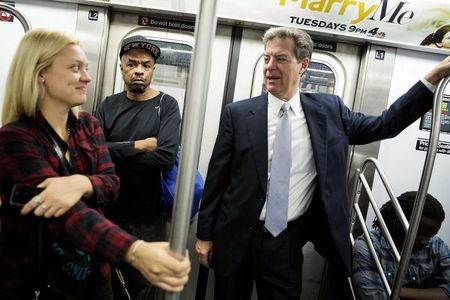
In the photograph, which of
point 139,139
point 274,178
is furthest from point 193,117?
point 139,139

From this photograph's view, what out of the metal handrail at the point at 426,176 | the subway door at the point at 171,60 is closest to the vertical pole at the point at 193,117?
the metal handrail at the point at 426,176

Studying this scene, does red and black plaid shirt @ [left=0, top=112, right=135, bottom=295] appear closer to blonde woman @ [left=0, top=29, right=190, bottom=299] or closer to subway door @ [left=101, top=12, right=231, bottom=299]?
blonde woman @ [left=0, top=29, right=190, bottom=299]

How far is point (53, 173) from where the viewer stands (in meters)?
1.26

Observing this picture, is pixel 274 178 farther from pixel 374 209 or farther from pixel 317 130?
pixel 374 209

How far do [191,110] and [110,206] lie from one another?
2.03 metres

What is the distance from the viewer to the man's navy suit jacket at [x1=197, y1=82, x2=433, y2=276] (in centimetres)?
212

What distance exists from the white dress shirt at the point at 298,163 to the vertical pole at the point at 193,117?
1.36 m

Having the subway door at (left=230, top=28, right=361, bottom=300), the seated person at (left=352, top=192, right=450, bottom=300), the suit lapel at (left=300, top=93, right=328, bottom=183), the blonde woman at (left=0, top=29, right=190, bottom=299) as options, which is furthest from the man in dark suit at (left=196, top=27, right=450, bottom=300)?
the subway door at (left=230, top=28, right=361, bottom=300)

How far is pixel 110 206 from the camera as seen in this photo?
8.62 feet

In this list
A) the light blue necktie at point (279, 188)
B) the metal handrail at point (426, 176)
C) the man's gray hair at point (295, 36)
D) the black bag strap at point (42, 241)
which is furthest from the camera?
the man's gray hair at point (295, 36)

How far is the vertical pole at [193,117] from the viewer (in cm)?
79

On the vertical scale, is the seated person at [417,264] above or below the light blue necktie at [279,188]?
below

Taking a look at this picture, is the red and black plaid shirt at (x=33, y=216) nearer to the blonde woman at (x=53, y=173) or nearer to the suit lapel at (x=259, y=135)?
the blonde woman at (x=53, y=173)

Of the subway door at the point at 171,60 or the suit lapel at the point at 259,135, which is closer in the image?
the suit lapel at the point at 259,135
